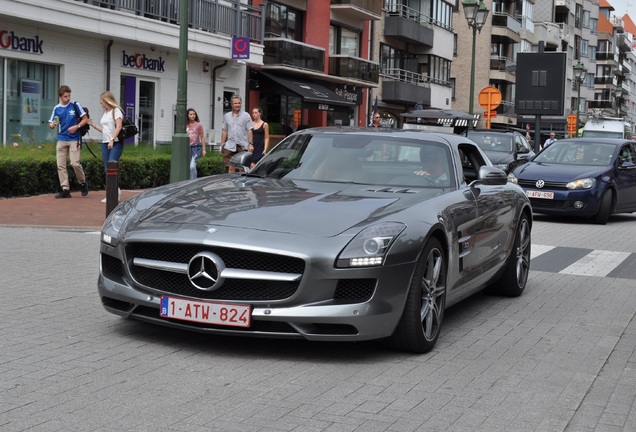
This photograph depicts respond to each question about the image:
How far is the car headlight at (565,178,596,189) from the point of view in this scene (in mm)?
17703

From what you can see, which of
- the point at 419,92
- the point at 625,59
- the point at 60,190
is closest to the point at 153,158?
the point at 60,190

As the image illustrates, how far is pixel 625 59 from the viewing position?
15462cm

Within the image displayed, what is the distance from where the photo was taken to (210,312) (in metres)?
5.79

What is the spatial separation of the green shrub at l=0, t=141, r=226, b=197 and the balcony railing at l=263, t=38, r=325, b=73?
13313mm

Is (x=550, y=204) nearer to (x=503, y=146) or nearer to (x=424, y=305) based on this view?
(x=503, y=146)

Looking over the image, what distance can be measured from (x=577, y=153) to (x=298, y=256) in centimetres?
1439

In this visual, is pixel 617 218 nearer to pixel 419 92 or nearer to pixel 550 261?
pixel 550 261

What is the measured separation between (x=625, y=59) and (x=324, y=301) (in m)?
158

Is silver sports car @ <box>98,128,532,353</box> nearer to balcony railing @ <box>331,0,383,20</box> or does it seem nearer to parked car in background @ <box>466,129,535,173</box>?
parked car in background @ <box>466,129,535,173</box>

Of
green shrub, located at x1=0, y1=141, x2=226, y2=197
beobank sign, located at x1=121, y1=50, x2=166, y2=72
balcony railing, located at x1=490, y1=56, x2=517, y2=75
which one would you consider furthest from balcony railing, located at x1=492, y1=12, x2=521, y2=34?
green shrub, located at x1=0, y1=141, x2=226, y2=197

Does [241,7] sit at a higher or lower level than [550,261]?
higher

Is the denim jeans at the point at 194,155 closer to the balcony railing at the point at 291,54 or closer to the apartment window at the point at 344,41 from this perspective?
the balcony railing at the point at 291,54

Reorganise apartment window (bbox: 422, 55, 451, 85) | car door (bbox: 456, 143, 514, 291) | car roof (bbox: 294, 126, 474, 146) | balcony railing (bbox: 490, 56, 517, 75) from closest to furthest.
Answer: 1. car door (bbox: 456, 143, 514, 291)
2. car roof (bbox: 294, 126, 474, 146)
3. apartment window (bbox: 422, 55, 451, 85)
4. balcony railing (bbox: 490, 56, 517, 75)

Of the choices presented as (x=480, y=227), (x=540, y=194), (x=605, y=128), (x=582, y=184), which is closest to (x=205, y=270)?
(x=480, y=227)
